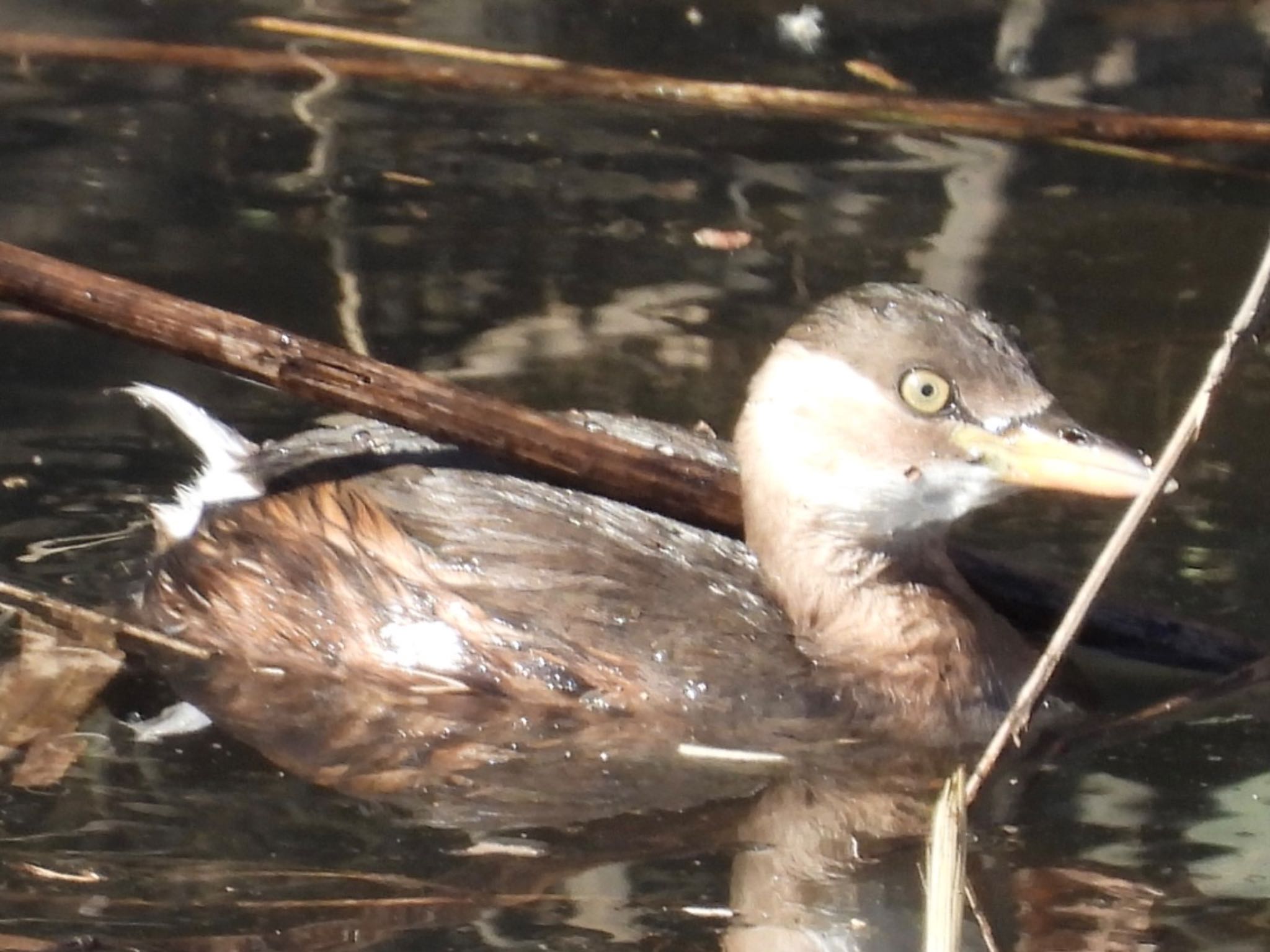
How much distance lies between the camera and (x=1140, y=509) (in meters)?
3.73

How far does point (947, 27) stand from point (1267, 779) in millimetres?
5757

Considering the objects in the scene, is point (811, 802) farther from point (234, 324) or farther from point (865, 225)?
point (865, 225)

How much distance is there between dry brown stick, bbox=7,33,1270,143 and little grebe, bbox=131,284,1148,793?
9.66 feet

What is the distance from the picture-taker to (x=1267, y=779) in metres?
4.95

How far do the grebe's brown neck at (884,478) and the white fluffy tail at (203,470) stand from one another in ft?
3.96

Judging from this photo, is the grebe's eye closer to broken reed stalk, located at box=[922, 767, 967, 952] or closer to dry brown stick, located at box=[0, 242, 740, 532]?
dry brown stick, located at box=[0, 242, 740, 532]

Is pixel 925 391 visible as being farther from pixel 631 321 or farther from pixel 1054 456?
pixel 631 321

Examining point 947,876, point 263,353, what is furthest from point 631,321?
point 947,876

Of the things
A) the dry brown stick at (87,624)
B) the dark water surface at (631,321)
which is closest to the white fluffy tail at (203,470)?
the dark water surface at (631,321)

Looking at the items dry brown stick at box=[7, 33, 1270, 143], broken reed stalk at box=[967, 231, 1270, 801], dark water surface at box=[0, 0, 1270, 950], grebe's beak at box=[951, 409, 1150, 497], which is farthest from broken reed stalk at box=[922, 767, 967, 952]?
dry brown stick at box=[7, 33, 1270, 143]

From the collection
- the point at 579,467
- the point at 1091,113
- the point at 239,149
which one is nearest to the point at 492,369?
the point at 579,467

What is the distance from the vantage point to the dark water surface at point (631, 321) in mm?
4332

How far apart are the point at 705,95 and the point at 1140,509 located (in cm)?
494

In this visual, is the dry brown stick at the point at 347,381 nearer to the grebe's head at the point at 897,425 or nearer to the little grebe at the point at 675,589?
the little grebe at the point at 675,589
